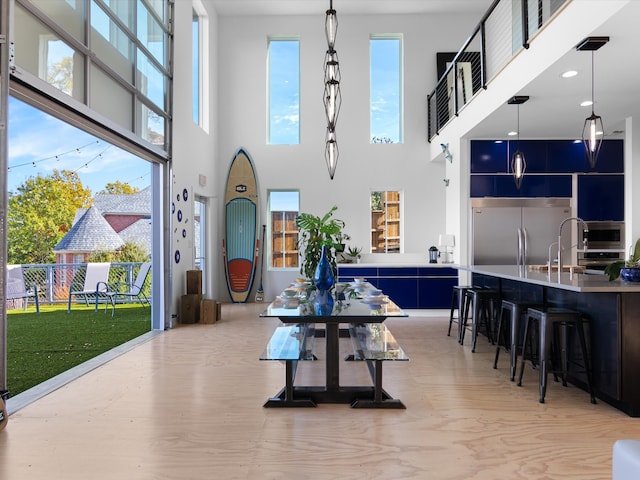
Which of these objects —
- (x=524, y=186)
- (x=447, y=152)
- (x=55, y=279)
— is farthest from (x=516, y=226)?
(x=55, y=279)

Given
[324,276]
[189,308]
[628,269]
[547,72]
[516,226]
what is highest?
[547,72]

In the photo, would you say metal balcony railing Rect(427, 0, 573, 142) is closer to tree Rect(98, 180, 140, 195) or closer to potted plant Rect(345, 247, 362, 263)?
potted plant Rect(345, 247, 362, 263)

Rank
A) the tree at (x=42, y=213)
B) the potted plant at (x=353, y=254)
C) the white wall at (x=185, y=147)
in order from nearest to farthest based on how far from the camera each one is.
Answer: the white wall at (x=185, y=147) → the potted plant at (x=353, y=254) → the tree at (x=42, y=213)

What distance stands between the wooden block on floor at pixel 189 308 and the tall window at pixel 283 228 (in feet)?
9.08

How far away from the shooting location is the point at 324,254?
168 inches

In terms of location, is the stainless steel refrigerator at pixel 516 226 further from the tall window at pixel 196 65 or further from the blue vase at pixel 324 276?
the tall window at pixel 196 65

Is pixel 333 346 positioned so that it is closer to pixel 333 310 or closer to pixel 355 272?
pixel 333 310

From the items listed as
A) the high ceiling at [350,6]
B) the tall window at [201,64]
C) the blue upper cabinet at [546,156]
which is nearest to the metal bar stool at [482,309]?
the blue upper cabinet at [546,156]

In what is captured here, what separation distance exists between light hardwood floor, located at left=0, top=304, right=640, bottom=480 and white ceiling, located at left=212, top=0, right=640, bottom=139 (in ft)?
9.02

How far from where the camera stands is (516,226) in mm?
7293

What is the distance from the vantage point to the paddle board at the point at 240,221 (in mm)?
9367

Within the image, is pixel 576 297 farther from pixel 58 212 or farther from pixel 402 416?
pixel 58 212

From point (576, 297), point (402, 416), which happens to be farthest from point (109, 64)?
point (576, 297)

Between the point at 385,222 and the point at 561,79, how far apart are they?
5.11 metres
